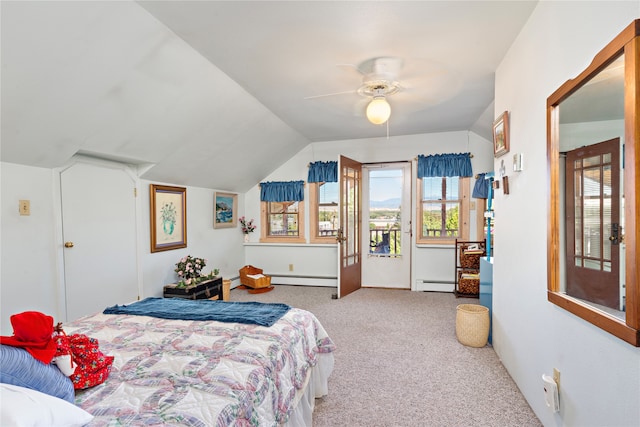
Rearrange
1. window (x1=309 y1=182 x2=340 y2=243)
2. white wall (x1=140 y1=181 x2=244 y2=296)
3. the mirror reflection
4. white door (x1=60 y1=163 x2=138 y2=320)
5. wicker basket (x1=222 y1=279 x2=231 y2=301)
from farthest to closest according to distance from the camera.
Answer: window (x1=309 y1=182 x2=340 y2=243), wicker basket (x1=222 y1=279 x2=231 y2=301), white wall (x1=140 y1=181 x2=244 y2=296), white door (x1=60 y1=163 x2=138 y2=320), the mirror reflection

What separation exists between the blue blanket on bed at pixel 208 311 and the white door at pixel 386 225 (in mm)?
3425

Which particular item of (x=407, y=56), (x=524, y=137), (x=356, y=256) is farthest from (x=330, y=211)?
(x=524, y=137)

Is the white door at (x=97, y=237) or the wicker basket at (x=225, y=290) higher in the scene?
the white door at (x=97, y=237)

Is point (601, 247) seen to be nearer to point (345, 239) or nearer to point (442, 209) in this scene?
point (345, 239)

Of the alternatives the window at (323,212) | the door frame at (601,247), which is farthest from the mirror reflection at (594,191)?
the window at (323,212)

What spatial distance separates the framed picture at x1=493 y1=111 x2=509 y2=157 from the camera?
243 cm

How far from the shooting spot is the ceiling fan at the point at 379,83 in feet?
8.60

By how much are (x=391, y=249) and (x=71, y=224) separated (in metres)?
4.25

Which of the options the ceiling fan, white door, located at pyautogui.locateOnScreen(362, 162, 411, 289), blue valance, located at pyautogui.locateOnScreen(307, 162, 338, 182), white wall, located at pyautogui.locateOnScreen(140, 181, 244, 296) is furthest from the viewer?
blue valance, located at pyautogui.locateOnScreen(307, 162, 338, 182)

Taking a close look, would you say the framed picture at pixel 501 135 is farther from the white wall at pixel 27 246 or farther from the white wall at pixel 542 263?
the white wall at pixel 27 246

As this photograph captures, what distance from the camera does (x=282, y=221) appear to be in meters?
5.77

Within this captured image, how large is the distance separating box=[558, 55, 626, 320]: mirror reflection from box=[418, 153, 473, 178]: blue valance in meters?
3.34

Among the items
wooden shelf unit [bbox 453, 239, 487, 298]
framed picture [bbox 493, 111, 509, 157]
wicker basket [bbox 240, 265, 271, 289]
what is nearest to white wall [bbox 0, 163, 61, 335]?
wicker basket [bbox 240, 265, 271, 289]

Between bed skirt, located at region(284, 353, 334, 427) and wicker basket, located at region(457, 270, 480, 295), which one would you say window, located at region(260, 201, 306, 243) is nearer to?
wicker basket, located at region(457, 270, 480, 295)
